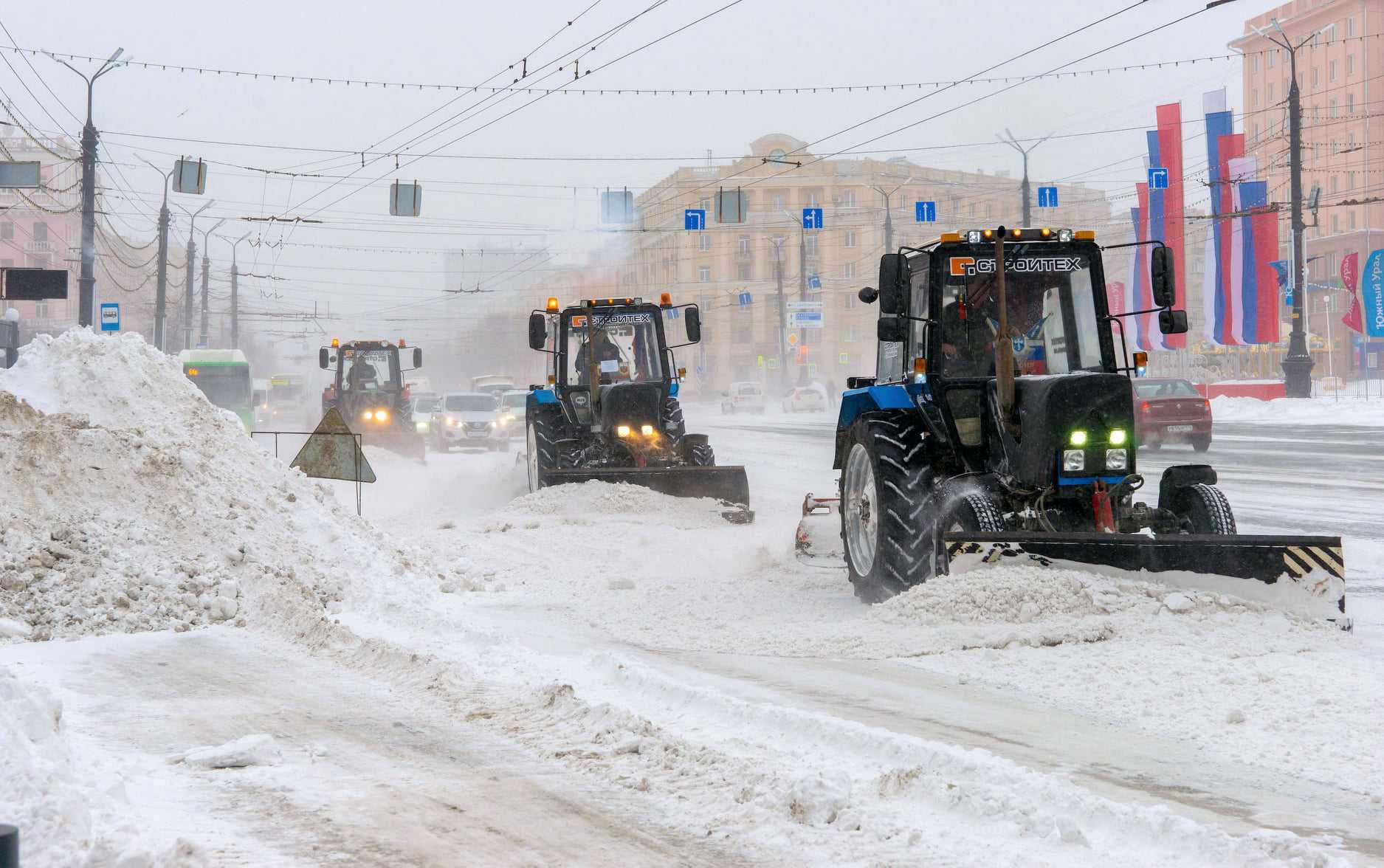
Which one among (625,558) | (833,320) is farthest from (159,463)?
(833,320)

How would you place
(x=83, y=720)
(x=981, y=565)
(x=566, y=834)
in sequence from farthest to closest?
1. (x=981, y=565)
2. (x=83, y=720)
3. (x=566, y=834)

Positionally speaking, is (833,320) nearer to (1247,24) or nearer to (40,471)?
(1247,24)

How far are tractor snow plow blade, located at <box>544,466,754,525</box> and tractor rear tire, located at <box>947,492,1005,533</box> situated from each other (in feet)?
23.9

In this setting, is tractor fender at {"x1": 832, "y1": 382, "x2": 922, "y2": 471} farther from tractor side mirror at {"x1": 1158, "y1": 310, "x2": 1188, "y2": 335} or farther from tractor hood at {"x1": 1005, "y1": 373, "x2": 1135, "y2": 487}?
tractor side mirror at {"x1": 1158, "y1": 310, "x2": 1188, "y2": 335}

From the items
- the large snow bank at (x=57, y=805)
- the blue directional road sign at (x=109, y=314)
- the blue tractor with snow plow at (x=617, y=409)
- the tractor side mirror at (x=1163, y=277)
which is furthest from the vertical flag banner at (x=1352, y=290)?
the large snow bank at (x=57, y=805)

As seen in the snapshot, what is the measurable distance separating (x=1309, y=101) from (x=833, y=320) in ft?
121

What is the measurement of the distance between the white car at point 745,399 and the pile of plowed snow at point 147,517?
5179cm

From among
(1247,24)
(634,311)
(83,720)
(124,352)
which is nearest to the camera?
(83,720)

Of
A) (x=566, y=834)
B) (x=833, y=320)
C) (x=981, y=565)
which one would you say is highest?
(x=833, y=320)

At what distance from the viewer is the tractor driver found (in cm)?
878

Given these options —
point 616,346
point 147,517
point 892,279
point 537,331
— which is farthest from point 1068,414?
point 616,346

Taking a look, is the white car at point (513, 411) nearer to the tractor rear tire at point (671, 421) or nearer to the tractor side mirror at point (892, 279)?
the tractor rear tire at point (671, 421)

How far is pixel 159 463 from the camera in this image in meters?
9.93

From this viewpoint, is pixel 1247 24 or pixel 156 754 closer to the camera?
pixel 156 754
